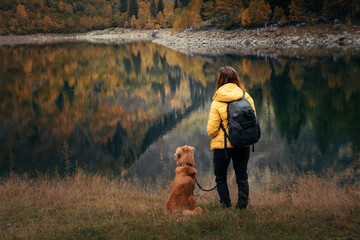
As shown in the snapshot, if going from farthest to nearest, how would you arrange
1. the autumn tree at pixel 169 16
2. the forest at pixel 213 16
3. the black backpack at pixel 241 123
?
1. the autumn tree at pixel 169 16
2. the forest at pixel 213 16
3. the black backpack at pixel 241 123

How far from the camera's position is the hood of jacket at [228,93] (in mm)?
4852

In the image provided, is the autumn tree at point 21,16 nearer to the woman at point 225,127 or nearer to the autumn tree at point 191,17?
the autumn tree at point 191,17

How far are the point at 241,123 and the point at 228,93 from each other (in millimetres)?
478

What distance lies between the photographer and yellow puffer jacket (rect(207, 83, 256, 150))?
4.88m

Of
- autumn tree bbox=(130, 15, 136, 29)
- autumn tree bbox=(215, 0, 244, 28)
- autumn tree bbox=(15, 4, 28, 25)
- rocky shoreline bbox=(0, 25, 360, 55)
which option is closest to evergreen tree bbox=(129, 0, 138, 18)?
autumn tree bbox=(130, 15, 136, 29)

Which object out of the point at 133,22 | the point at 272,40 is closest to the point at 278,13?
the point at 272,40

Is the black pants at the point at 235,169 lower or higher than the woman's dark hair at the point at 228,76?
lower

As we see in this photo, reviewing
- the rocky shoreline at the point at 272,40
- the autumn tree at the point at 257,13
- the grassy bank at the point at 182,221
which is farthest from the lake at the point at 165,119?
the autumn tree at the point at 257,13

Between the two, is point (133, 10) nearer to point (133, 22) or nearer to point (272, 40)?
point (133, 22)

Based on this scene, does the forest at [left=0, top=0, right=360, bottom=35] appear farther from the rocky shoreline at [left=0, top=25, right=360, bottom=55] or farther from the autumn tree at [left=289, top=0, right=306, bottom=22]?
the rocky shoreline at [left=0, top=25, right=360, bottom=55]

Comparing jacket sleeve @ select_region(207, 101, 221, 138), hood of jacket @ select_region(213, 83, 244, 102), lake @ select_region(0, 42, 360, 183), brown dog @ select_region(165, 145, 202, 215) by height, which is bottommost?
lake @ select_region(0, 42, 360, 183)

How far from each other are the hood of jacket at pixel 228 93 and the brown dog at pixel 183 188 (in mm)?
1005

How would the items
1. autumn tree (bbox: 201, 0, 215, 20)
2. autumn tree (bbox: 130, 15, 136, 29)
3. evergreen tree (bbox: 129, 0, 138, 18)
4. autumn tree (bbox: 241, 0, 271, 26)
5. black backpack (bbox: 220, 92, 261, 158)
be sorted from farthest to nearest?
evergreen tree (bbox: 129, 0, 138, 18), autumn tree (bbox: 130, 15, 136, 29), autumn tree (bbox: 201, 0, 215, 20), autumn tree (bbox: 241, 0, 271, 26), black backpack (bbox: 220, 92, 261, 158)

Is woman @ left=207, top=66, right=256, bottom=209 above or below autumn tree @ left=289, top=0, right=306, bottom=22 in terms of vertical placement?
below
